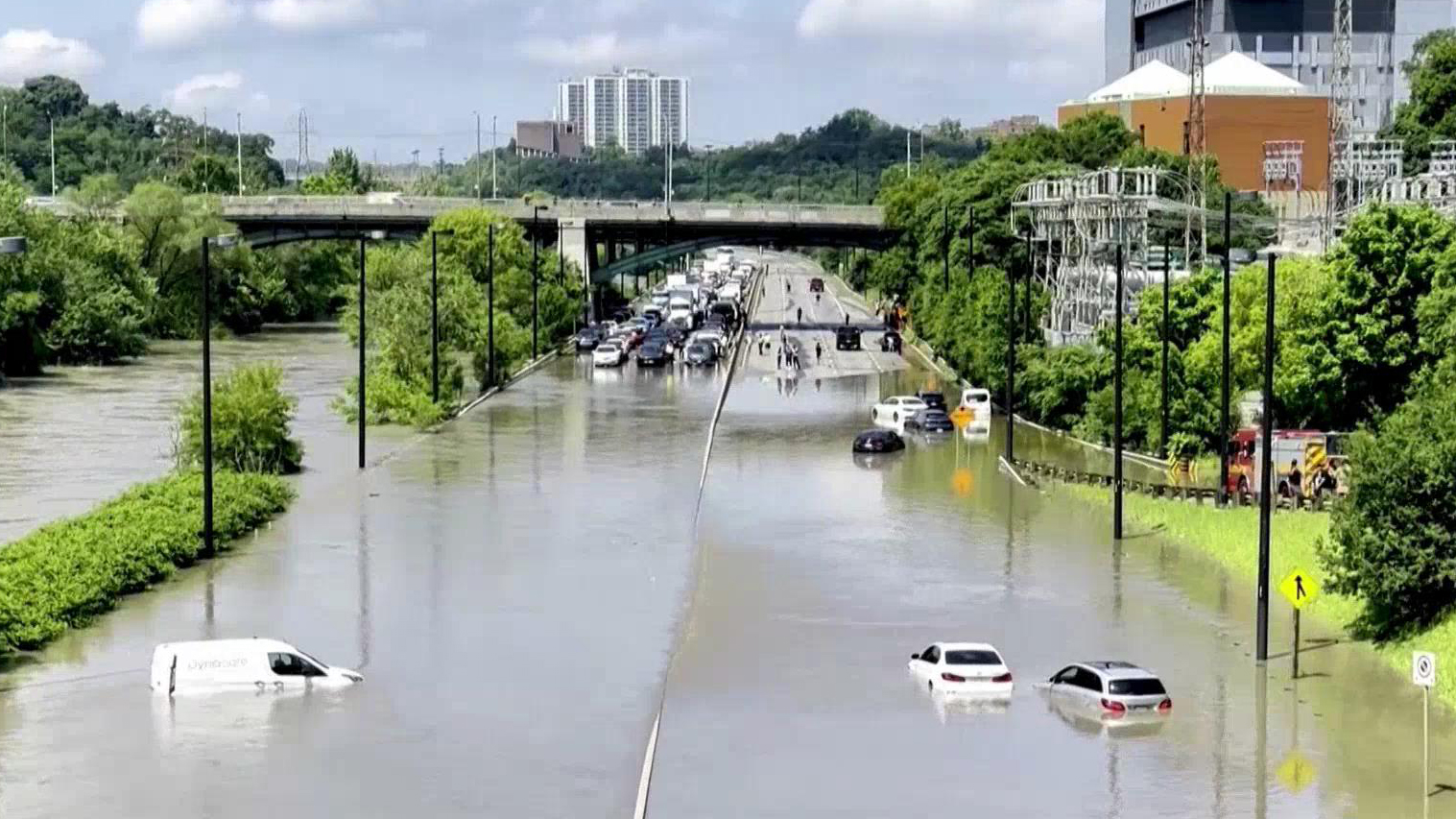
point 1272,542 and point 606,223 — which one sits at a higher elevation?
point 606,223

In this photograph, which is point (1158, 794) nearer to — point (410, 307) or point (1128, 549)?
point (1128, 549)

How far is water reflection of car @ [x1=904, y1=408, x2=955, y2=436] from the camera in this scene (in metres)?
66.1

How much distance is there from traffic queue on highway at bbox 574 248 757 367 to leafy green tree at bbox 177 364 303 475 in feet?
127

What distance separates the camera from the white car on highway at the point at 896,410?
67188 millimetres

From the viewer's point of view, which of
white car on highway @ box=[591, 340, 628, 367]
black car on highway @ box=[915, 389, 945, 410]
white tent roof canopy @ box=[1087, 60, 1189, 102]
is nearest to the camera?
black car on highway @ box=[915, 389, 945, 410]

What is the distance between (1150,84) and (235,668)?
11735 centimetres

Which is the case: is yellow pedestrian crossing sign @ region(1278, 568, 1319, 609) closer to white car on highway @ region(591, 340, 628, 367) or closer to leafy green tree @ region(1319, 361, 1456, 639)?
leafy green tree @ region(1319, 361, 1456, 639)

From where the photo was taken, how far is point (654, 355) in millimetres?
93500

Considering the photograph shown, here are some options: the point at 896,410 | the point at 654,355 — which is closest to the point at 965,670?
the point at 896,410

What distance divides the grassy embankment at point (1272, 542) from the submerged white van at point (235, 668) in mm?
14843

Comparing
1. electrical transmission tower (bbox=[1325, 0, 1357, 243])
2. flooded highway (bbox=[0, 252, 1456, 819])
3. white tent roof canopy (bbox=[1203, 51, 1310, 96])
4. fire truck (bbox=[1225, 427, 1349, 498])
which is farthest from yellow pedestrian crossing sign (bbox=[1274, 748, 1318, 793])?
white tent roof canopy (bbox=[1203, 51, 1310, 96])

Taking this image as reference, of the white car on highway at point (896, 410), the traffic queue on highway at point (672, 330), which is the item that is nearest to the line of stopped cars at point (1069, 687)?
the white car on highway at point (896, 410)

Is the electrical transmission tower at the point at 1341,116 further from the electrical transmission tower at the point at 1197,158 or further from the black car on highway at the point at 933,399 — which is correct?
the black car on highway at the point at 933,399

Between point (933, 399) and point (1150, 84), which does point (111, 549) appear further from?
point (1150, 84)
